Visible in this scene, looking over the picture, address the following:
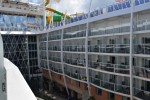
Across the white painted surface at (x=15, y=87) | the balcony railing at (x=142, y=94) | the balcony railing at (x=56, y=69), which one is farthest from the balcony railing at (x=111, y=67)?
the white painted surface at (x=15, y=87)

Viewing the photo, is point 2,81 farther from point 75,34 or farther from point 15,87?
point 75,34

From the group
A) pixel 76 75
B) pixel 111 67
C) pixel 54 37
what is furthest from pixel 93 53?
pixel 54 37

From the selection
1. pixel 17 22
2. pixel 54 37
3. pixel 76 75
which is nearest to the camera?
pixel 76 75

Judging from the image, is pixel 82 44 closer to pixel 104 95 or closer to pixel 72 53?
pixel 72 53

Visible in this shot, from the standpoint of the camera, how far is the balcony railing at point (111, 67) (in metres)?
25.0

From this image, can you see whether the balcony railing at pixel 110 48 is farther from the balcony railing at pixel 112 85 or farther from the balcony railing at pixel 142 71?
the balcony railing at pixel 112 85

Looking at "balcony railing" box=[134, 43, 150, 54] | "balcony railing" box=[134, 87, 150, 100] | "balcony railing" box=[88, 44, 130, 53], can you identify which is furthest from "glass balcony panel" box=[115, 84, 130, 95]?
"balcony railing" box=[134, 43, 150, 54]

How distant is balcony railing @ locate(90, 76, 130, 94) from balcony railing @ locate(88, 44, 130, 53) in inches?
142

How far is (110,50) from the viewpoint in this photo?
27.7 meters

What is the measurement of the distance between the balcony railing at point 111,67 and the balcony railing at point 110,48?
1530 millimetres

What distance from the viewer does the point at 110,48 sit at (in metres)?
27.7

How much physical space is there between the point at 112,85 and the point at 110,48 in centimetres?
423

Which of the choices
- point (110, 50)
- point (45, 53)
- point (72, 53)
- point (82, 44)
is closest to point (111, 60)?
point (110, 50)

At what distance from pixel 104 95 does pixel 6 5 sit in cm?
3141
